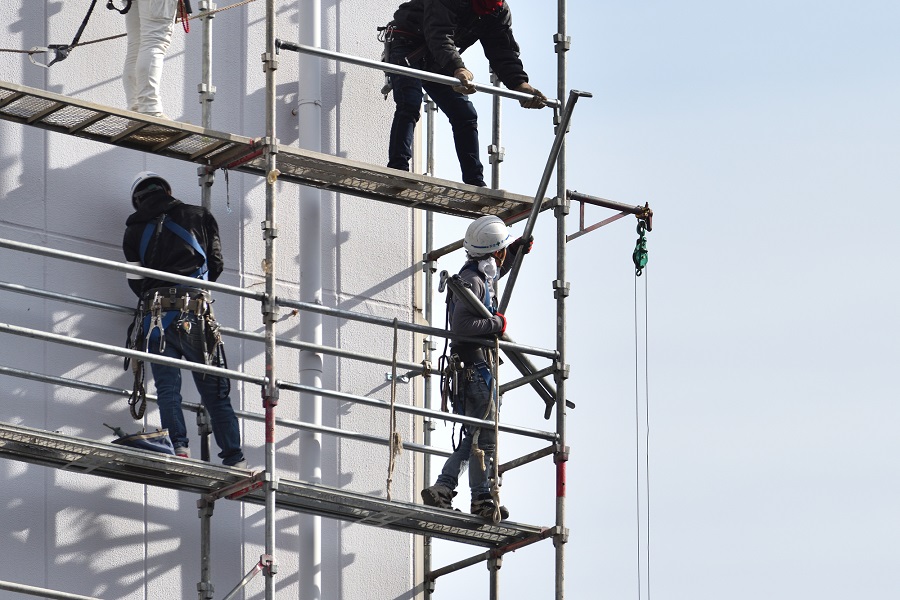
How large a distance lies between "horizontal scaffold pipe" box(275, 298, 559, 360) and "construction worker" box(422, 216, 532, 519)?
0.28 ft

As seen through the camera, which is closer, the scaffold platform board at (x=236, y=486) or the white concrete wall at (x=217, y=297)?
the scaffold platform board at (x=236, y=486)

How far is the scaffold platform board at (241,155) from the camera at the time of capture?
1576 cm

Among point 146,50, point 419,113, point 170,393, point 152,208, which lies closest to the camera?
point 170,393

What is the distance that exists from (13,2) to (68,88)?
772mm

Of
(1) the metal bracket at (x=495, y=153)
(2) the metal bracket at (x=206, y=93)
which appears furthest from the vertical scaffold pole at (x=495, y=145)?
(2) the metal bracket at (x=206, y=93)

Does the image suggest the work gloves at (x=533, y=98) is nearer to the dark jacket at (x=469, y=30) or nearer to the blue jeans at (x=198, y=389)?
the dark jacket at (x=469, y=30)

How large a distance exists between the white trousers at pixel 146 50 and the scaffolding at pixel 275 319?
33 centimetres

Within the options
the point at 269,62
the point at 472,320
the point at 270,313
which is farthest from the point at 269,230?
the point at 472,320

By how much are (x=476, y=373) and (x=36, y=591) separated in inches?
142

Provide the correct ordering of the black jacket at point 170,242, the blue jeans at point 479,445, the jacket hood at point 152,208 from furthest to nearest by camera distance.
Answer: the blue jeans at point 479,445
the jacket hood at point 152,208
the black jacket at point 170,242

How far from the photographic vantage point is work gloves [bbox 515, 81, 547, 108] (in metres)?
17.3

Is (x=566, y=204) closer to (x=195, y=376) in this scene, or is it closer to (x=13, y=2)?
(x=195, y=376)

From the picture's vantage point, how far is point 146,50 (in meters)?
16.5

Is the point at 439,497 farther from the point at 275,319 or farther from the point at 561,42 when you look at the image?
the point at 561,42
